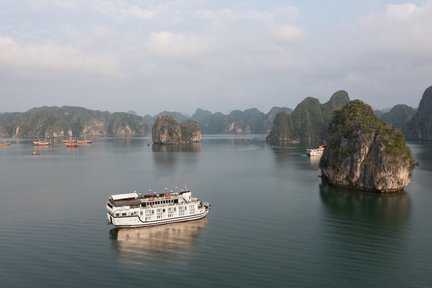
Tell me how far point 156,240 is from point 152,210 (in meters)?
7.28

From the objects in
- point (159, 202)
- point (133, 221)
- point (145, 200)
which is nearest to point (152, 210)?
point (159, 202)

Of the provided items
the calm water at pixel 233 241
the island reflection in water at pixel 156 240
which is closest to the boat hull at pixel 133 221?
the island reflection in water at pixel 156 240

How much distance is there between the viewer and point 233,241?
52875 millimetres

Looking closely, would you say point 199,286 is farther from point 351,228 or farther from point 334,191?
point 334,191

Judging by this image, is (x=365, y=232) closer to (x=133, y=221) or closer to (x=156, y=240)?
Result: (x=156, y=240)

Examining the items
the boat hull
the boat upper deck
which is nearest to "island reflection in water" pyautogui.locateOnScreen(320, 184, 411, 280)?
the boat upper deck

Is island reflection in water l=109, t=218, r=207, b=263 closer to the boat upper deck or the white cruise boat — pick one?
the white cruise boat

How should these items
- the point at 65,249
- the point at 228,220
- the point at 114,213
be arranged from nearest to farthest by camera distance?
the point at 65,249, the point at 114,213, the point at 228,220

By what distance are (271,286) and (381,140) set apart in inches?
2395

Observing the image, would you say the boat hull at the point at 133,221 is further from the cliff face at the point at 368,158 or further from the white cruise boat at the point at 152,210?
the cliff face at the point at 368,158

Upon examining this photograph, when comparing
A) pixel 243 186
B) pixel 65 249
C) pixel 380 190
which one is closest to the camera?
pixel 65 249

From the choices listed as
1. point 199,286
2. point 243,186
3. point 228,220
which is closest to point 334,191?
point 243,186

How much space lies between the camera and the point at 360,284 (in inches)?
1564

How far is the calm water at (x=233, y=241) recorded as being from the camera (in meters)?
41.6
